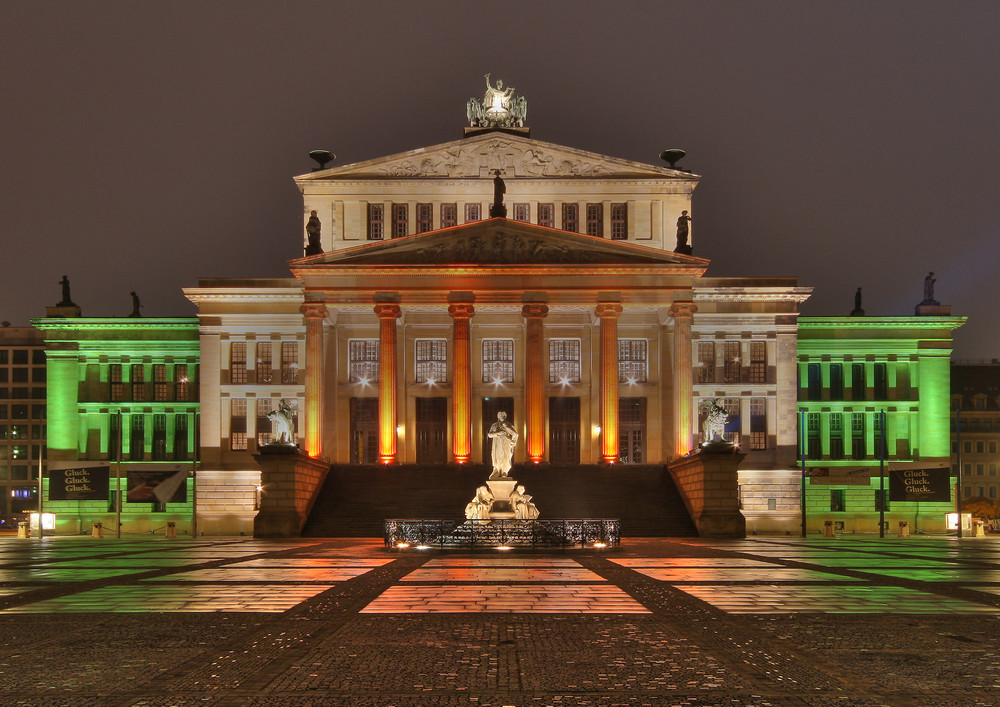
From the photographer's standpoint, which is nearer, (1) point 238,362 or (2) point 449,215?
(1) point 238,362

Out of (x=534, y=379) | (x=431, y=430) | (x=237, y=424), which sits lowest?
(x=431, y=430)

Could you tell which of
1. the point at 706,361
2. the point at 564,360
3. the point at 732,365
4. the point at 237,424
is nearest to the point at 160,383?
the point at 237,424

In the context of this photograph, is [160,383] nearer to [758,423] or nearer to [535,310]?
[535,310]

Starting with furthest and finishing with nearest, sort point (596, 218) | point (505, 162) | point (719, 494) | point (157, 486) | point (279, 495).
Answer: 1. point (596, 218)
2. point (505, 162)
3. point (157, 486)
4. point (719, 494)
5. point (279, 495)

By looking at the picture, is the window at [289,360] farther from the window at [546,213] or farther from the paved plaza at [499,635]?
the paved plaza at [499,635]

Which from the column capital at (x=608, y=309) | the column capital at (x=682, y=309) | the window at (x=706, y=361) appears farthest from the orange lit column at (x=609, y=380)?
the window at (x=706, y=361)

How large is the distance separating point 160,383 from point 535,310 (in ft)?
93.2

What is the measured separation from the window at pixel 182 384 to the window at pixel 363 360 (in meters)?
12.8

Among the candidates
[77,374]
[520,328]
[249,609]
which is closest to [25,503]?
[77,374]

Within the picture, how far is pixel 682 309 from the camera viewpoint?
195 ft

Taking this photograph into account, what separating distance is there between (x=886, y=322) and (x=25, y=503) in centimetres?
8608

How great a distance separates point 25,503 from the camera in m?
108

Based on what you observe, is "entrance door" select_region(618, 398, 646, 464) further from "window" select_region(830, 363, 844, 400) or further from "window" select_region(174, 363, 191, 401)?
"window" select_region(174, 363, 191, 401)

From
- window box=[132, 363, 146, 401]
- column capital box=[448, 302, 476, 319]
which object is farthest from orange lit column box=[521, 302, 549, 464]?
window box=[132, 363, 146, 401]
